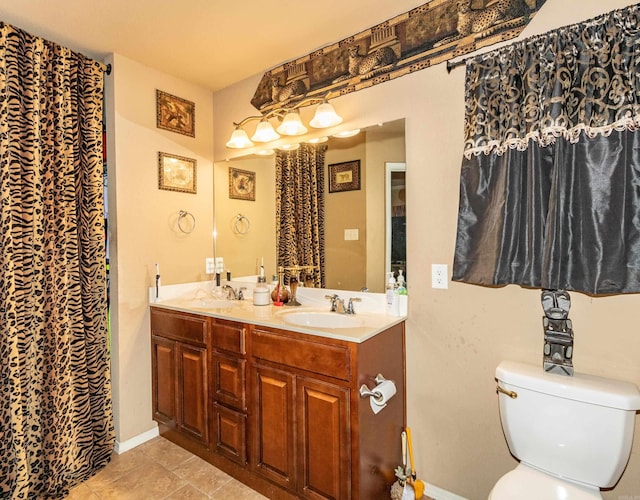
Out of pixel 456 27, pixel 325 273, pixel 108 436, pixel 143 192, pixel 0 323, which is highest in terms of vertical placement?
pixel 456 27

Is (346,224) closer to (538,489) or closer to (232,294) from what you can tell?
(232,294)

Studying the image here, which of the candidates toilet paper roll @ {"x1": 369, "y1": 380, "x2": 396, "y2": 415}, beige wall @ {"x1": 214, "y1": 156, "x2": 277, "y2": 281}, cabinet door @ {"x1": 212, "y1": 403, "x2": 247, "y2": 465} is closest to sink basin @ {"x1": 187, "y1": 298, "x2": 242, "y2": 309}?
beige wall @ {"x1": 214, "y1": 156, "x2": 277, "y2": 281}

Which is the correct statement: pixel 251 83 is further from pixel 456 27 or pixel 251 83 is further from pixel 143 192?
pixel 456 27

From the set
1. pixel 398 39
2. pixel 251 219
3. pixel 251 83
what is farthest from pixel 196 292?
pixel 398 39

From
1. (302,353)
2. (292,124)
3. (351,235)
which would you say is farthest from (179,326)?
(292,124)

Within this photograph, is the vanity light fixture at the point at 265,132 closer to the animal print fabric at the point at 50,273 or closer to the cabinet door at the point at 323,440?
the animal print fabric at the point at 50,273

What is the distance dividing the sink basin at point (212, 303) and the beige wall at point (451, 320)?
1219 millimetres

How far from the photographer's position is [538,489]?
126 cm

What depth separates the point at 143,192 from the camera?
2.36 meters

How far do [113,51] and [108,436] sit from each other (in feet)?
8.03

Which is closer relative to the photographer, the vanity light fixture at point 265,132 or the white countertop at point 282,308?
the white countertop at point 282,308

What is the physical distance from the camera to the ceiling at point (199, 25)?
5.81 ft

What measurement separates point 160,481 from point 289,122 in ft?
7.40

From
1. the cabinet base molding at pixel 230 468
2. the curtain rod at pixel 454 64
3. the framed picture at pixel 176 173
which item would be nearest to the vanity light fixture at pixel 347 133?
the curtain rod at pixel 454 64
